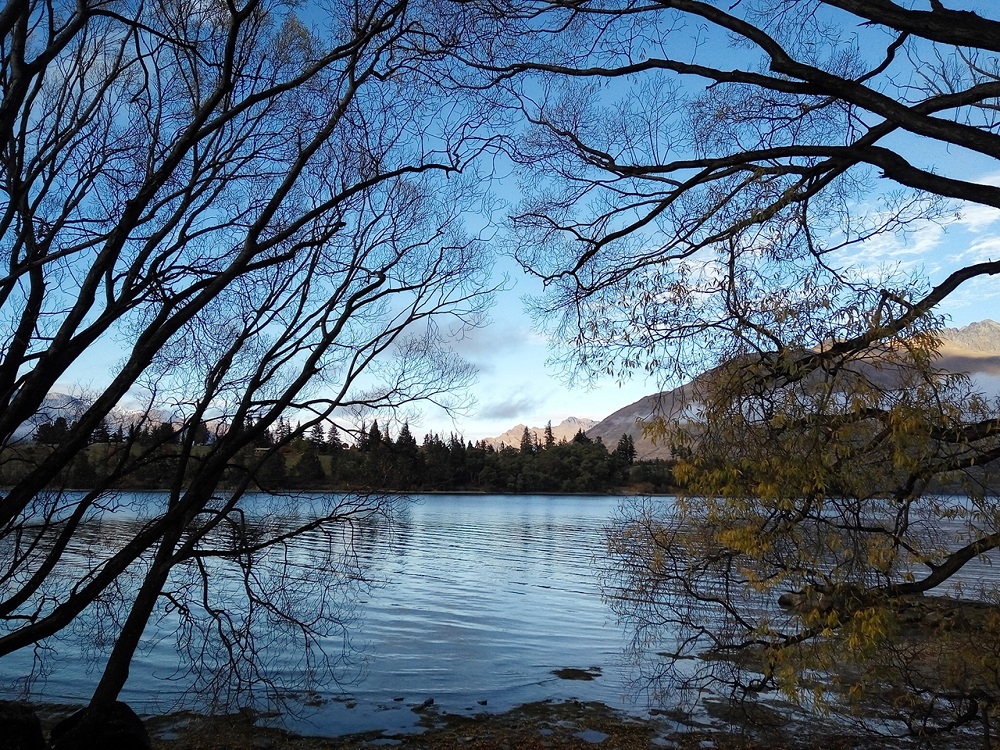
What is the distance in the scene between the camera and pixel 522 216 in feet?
30.2

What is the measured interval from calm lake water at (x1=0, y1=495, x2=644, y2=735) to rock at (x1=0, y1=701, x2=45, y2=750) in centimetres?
247


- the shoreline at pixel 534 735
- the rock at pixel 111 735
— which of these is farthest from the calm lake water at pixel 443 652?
the rock at pixel 111 735

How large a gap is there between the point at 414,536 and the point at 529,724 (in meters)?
40.8

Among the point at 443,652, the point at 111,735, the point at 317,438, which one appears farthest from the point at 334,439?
the point at 443,652

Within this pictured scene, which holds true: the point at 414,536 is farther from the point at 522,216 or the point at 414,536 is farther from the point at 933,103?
the point at 933,103

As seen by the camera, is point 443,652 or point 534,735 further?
point 443,652

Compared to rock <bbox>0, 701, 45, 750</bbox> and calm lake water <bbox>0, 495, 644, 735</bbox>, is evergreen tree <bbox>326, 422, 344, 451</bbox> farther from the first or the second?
rock <bbox>0, 701, 45, 750</bbox>

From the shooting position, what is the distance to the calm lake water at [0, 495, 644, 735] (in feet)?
46.2

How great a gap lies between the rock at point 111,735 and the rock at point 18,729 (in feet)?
1.57

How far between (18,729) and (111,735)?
1147 mm

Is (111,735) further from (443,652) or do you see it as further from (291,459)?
(443,652)

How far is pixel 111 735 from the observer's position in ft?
27.9

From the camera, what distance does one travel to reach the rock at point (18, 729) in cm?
748

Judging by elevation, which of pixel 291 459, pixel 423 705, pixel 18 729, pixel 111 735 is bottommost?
pixel 423 705
